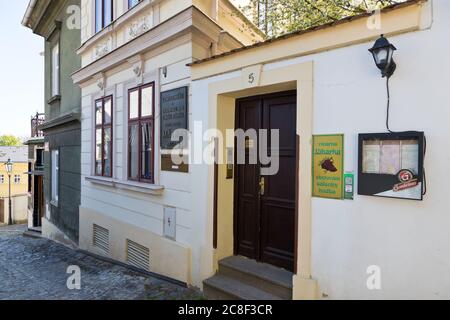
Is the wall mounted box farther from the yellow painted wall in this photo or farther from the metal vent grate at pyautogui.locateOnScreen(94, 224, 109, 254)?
the yellow painted wall

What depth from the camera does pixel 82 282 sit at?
15.9 ft

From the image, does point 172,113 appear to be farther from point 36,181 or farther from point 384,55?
point 36,181

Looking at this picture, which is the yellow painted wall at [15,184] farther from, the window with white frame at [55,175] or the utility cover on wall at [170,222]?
the utility cover on wall at [170,222]

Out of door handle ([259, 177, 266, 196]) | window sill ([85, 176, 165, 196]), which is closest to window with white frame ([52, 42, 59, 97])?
window sill ([85, 176, 165, 196])

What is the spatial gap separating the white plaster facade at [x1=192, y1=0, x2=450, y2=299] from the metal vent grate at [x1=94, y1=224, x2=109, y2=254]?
4.66 meters

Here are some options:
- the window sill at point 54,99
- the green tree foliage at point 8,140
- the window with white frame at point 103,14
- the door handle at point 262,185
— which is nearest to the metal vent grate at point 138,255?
the door handle at point 262,185

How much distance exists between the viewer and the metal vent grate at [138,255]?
5.21m

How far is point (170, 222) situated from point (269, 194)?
1754mm

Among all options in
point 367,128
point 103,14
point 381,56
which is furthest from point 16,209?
point 381,56

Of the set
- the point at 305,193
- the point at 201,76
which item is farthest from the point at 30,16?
the point at 305,193

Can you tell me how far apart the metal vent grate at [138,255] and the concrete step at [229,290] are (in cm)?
159

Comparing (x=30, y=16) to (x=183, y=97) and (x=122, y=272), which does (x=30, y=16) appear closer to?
(x=183, y=97)

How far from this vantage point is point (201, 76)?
430 cm
